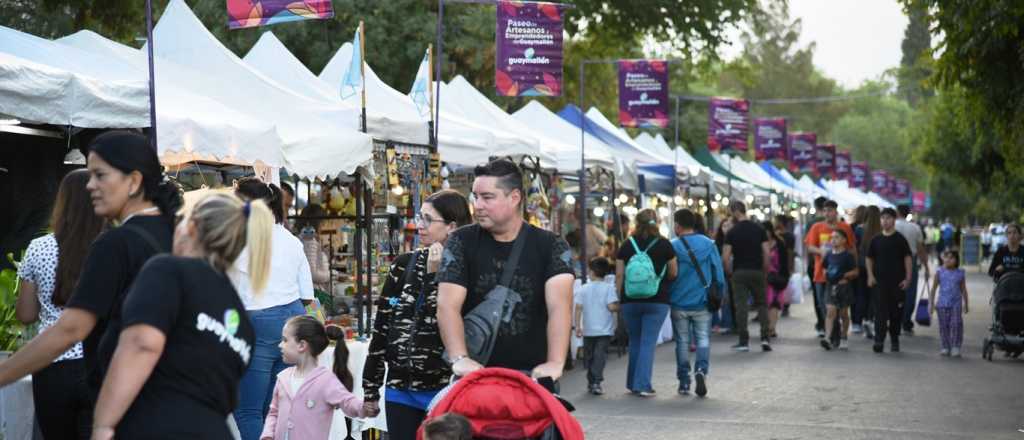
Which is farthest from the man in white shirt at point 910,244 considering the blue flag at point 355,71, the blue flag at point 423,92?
the blue flag at point 355,71

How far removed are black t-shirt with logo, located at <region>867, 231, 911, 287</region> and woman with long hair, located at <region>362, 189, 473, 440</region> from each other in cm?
1233

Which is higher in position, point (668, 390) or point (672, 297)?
point (672, 297)

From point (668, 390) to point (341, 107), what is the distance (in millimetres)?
4237

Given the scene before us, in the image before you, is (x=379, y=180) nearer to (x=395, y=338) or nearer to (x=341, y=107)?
(x=341, y=107)

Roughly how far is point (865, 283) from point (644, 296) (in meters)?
7.63

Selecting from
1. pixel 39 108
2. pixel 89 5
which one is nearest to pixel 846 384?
pixel 39 108

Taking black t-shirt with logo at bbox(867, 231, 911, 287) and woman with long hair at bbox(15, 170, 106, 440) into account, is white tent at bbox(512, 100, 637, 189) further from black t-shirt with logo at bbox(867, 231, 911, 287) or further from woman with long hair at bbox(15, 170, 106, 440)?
woman with long hair at bbox(15, 170, 106, 440)

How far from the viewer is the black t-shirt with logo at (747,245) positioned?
18.5 m

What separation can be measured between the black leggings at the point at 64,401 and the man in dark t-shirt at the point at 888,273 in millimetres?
13750

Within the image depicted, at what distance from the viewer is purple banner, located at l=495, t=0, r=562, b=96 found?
1652cm

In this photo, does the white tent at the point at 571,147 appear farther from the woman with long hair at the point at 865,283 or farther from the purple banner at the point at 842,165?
the purple banner at the point at 842,165

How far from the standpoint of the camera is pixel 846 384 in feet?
48.3

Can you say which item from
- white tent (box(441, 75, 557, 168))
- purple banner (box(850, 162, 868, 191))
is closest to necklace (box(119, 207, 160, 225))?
white tent (box(441, 75, 557, 168))

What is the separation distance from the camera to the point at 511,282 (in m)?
5.87
